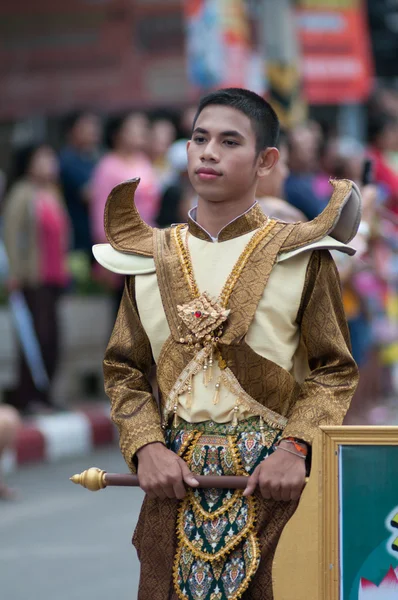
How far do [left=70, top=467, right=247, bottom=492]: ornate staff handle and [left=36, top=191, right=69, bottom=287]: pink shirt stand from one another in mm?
6507

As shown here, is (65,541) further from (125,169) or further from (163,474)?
(125,169)

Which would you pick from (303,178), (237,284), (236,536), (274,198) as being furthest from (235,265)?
(303,178)

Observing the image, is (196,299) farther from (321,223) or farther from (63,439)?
(63,439)

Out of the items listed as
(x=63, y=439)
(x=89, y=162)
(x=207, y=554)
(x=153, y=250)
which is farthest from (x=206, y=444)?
(x=89, y=162)

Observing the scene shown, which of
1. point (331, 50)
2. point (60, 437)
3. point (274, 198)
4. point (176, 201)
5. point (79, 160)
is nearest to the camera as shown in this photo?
point (274, 198)

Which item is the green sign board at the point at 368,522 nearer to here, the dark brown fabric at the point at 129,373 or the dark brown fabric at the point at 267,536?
the dark brown fabric at the point at 267,536

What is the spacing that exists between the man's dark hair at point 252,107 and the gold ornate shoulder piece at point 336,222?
216 millimetres

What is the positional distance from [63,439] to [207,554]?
6.32 meters

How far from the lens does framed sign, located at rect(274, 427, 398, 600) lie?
315 cm

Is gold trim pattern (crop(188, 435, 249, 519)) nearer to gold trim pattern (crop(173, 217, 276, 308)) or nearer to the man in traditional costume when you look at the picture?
the man in traditional costume

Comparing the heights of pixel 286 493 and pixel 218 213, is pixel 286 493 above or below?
below

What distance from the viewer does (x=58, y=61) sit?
14.5 meters

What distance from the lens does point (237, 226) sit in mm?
3441

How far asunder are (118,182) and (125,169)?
0.35 meters
